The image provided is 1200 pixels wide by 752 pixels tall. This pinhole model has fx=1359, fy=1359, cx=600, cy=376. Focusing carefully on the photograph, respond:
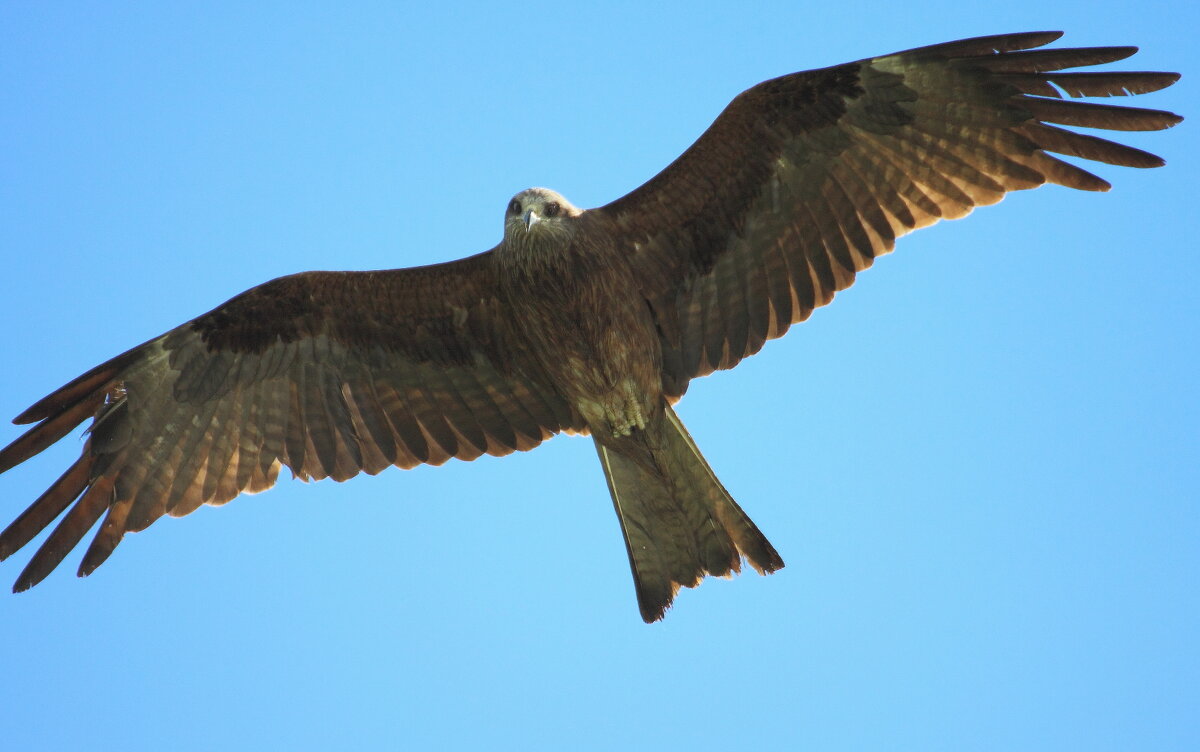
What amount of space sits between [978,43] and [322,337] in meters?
4.32

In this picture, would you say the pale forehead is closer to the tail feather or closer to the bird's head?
the bird's head

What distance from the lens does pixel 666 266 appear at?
834 cm

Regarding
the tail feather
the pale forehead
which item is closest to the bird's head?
the pale forehead

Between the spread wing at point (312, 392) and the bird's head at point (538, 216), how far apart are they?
0.54m

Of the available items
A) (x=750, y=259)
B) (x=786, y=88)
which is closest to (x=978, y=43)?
(x=786, y=88)

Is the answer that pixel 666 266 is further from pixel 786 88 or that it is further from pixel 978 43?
pixel 978 43

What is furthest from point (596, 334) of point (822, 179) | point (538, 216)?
point (822, 179)

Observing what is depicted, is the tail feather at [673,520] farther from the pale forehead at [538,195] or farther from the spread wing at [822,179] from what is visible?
the pale forehead at [538,195]

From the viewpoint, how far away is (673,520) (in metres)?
7.97

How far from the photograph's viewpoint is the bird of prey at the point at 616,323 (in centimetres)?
787

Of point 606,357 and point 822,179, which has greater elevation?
point 822,179

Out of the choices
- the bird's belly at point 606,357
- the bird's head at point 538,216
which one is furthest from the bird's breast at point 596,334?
the bird's head at point 538,216

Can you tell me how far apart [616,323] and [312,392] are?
2083 mm

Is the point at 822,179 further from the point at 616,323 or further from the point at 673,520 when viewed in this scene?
the point at 673,520
